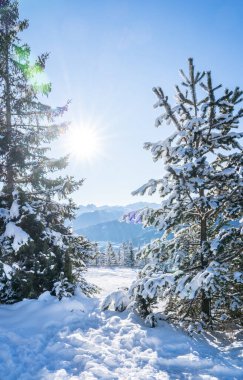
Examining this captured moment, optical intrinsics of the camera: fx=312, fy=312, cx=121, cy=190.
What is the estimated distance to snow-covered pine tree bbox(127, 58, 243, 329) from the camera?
805 centimetres

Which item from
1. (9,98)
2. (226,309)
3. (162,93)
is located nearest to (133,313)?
(226,309)

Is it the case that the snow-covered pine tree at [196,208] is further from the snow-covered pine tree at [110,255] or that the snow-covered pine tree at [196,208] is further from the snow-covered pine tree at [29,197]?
the snow-covered pine tree at [110,255]

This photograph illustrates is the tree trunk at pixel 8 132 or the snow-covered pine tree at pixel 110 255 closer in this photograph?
the tree trunk at pixel 8 132

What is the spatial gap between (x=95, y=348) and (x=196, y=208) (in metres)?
4.78

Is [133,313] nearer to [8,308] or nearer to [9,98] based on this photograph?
[8,308]

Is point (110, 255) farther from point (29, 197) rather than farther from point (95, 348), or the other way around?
point (95, 348)

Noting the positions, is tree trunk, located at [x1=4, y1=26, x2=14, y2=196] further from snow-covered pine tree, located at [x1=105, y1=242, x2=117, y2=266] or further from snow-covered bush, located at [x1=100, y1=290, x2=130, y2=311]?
snow-covered pine tree, located at [x1=105, y1=242, x2=117, y2=266]

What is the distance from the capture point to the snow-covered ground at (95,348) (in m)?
5.64

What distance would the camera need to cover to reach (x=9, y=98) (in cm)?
1331

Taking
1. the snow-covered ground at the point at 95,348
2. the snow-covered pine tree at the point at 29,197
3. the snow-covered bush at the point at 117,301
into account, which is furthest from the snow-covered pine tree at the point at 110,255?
the snow-covered ground at the point at 95,348

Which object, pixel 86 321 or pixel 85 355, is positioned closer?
pixel 85 355

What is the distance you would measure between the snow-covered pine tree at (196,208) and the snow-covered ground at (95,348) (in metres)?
0.99

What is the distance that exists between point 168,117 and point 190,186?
258 centimetres

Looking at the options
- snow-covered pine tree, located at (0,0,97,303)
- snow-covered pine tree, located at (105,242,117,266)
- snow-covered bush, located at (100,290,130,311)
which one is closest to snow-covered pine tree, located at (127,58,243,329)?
snow-covered bush, located at (100,290,130,311)
